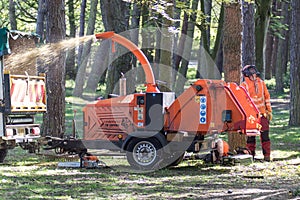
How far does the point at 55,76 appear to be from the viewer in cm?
1603

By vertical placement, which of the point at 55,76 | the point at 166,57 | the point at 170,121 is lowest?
the point at 170,121

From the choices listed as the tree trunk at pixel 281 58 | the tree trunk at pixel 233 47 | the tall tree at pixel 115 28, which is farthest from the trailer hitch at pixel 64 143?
the tree trunk at pixel 281 58

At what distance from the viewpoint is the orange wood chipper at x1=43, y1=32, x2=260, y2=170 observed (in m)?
13.2

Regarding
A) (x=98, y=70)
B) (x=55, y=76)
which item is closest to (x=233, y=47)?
(x=55, y=76)

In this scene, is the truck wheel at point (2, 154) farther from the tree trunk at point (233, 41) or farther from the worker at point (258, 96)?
the worker at point (258, 96)

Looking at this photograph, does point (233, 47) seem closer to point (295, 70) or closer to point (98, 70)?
point (295, 70)

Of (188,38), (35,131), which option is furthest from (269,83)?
(35,131)

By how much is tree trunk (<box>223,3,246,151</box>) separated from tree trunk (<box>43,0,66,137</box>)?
3898 mm

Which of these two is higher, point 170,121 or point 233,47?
point 233,47

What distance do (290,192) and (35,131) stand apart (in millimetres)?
5716

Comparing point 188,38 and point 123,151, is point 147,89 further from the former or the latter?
point 188,38

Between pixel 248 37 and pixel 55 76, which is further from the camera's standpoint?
pixel 248 37

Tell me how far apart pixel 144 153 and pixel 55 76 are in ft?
12.4

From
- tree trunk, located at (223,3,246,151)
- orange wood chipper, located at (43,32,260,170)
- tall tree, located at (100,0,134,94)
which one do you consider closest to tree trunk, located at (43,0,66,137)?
orange wood chipper, located at (43,32,260,170)
